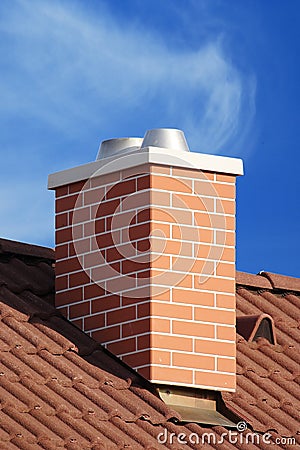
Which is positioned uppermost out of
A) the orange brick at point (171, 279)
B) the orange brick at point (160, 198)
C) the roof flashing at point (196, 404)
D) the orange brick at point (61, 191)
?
the orange brick at point (61, 191)

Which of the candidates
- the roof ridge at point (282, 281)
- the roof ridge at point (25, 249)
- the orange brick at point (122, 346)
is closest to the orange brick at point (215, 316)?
the orange brick at point (122, 346)

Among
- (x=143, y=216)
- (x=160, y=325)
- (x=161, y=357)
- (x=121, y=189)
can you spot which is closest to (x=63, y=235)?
(x=121, y=189)

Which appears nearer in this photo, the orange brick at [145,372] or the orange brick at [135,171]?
the orange brick at [145,372]

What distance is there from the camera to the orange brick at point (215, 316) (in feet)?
35.7

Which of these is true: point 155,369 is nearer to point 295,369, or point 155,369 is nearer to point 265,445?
point 265,445

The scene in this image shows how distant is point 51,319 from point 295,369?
217 centimetres

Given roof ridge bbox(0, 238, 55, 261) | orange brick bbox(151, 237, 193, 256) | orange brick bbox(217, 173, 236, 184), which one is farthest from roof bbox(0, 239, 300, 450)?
orange brick bbox(217, 173, 236, 184)

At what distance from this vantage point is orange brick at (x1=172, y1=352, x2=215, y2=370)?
1062cm

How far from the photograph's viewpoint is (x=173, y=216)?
10953mm

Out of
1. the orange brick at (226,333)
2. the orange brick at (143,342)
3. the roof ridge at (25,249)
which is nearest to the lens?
the orange brick at (143,342)

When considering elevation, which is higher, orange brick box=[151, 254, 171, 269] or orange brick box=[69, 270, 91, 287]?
orange brick box=[69, 270, 91, 287]

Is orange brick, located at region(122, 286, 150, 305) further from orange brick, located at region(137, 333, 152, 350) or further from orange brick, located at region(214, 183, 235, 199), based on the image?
orange brick, located at region(214, 183, 235, 199)

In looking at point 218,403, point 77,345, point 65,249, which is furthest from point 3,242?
point 218,403

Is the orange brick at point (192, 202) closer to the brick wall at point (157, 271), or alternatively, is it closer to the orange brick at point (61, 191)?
the brick wall at point (157, 271)
